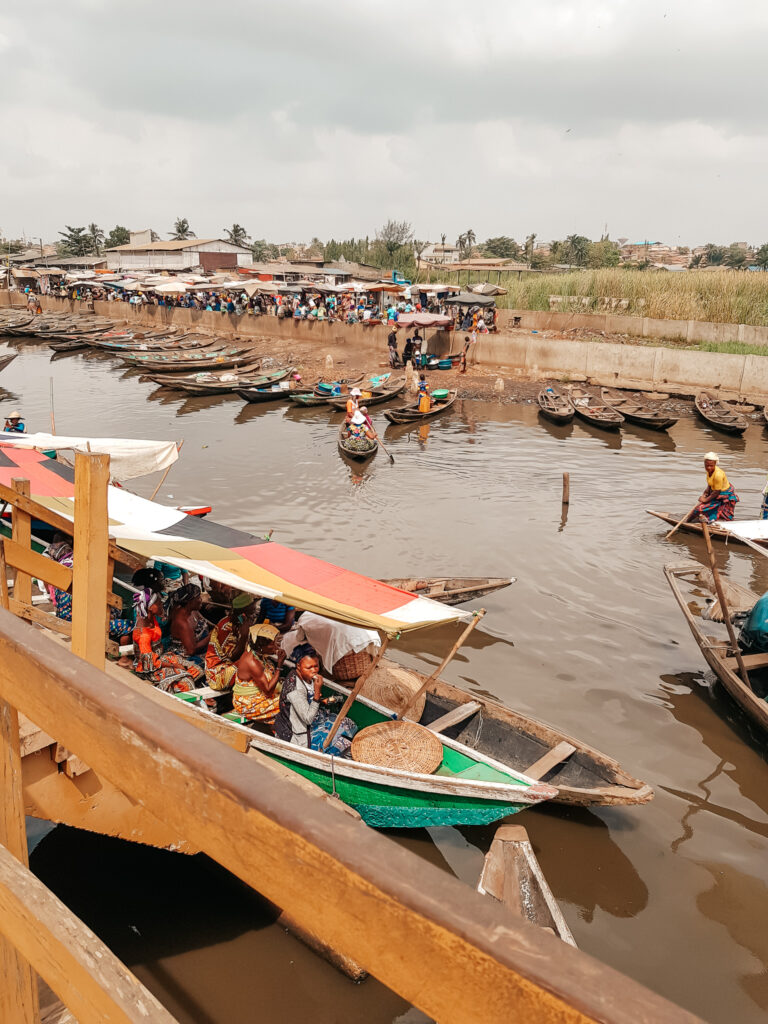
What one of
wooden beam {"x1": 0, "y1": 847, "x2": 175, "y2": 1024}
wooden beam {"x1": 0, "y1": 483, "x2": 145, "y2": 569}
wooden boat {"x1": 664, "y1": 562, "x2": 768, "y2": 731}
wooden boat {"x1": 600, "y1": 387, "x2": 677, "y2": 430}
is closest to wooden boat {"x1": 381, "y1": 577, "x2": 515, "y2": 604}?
wooden boat {"x1": 664, "y1": 562, "x2": 768, "y2": 731}

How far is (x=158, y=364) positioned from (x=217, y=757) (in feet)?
102

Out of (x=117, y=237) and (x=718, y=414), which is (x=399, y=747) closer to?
(x=718, y=414)

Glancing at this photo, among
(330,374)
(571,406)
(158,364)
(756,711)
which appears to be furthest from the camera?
(158,364)

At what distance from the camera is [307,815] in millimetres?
871

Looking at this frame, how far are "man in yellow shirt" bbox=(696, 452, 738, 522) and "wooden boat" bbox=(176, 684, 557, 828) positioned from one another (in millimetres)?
8047

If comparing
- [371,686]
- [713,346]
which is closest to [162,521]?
[371,686]

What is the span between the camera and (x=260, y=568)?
5.78m

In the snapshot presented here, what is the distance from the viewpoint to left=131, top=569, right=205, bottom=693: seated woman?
664 centimetres

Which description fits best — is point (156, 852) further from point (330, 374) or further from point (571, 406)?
point (330, 374)

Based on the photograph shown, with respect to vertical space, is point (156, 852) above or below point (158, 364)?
below

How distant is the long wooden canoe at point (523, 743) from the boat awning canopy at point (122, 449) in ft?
16.4

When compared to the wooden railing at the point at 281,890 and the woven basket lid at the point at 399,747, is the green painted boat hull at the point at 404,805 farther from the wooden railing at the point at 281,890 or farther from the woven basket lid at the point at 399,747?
the wooden railing at the point at 281,890

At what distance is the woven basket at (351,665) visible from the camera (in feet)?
21.3

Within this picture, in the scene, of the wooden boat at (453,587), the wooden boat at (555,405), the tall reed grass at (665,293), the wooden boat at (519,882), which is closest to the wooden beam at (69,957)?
the wooden boat at (519,882)
